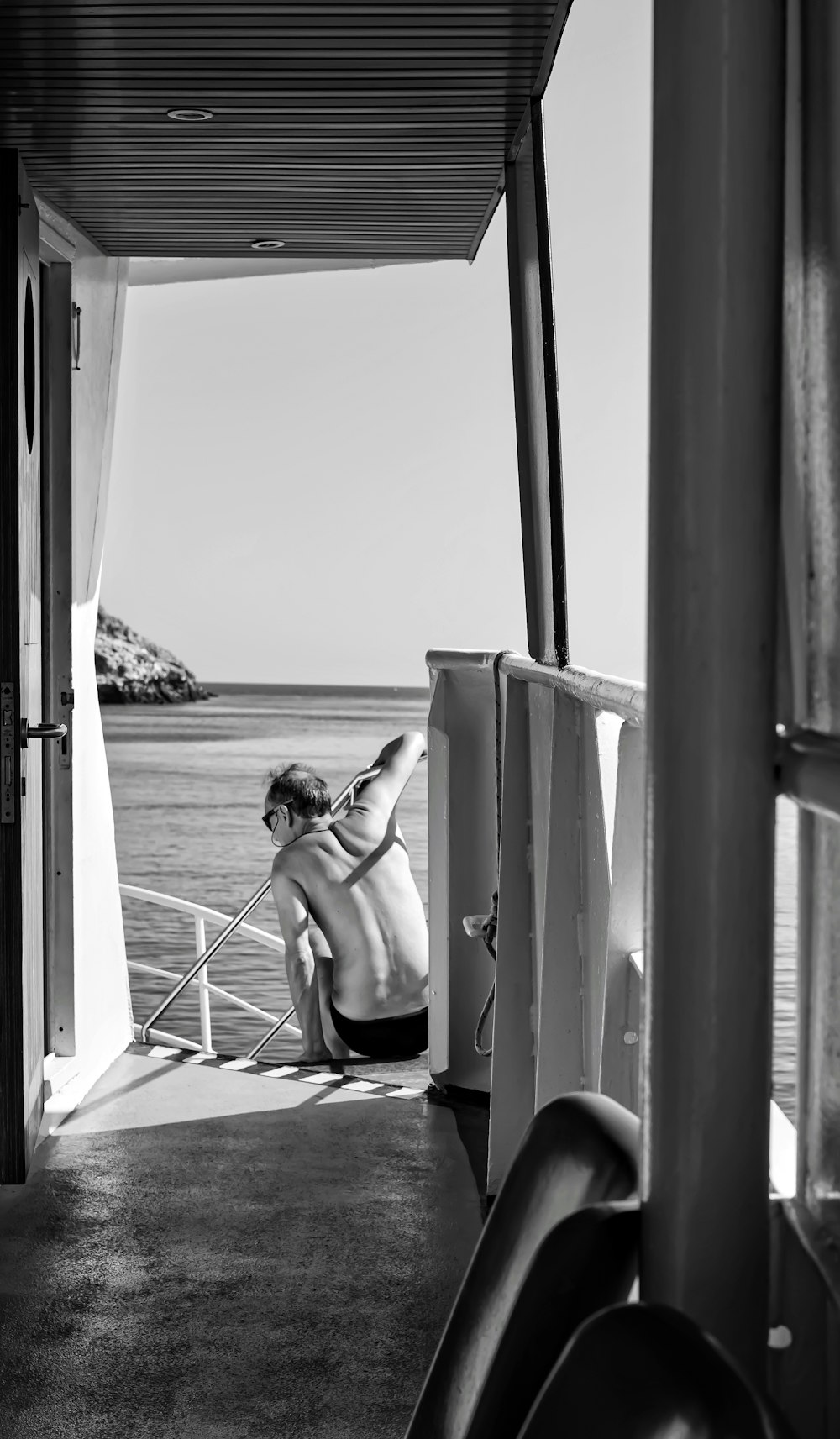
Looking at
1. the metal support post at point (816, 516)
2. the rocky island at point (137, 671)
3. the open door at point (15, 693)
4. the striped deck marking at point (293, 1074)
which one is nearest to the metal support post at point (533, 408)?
the open door at point (15, 693)

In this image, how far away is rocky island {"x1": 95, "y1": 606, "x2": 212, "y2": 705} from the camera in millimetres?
28594

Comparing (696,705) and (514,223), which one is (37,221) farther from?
(696,705)

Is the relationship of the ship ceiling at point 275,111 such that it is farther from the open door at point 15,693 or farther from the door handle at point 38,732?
the door handle at point 38,732

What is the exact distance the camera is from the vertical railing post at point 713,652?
0.47 m

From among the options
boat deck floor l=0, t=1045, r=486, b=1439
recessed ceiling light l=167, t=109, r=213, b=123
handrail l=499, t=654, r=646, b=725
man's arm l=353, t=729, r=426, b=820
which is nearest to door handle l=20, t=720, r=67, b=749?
boat deck floor l=0, t=1045, r=486, b=1439

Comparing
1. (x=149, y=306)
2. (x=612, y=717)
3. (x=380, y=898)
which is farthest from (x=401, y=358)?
(x=612, y=717)

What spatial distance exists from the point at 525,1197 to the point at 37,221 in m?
2.90

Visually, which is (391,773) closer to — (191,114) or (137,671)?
(191,114)

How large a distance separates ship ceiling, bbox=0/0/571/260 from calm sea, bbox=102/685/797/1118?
31.8 feet

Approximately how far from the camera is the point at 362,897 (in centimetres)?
396

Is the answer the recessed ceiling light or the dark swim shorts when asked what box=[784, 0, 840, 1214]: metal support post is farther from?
the dark swim shorts

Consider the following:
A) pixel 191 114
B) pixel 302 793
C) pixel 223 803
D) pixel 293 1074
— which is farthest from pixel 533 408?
pixel 223 803

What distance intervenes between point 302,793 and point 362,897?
0.36 meters

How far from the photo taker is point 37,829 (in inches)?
121
